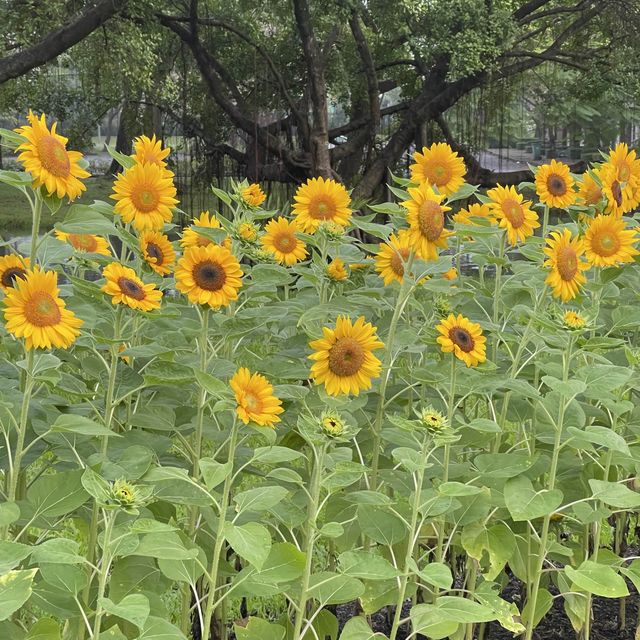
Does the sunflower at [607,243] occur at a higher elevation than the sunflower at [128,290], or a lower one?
higher

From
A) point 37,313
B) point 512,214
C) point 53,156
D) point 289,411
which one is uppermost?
point 53,156

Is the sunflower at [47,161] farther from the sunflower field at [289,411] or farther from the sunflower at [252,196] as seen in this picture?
the sunflower at [252,196]

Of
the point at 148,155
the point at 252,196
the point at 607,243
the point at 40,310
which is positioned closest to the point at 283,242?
the point at 252,196

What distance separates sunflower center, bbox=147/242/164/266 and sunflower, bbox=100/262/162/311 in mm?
162

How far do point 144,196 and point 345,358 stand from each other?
489mm

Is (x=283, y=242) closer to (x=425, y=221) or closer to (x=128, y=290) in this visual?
(x=425, y=221)

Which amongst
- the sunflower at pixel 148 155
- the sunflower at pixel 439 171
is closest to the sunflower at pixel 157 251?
the sunflower at pixel 148 155

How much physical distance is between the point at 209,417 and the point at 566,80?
14.8 metres

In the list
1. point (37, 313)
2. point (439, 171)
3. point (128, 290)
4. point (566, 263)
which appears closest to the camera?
point (37, 313)

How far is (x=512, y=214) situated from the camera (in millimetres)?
2189

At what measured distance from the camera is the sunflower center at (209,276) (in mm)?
1655

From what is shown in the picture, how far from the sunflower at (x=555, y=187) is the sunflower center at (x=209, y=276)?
3.26ft

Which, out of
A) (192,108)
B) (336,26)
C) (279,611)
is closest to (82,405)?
(279,611)

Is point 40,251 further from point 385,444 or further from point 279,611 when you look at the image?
point 279,611
